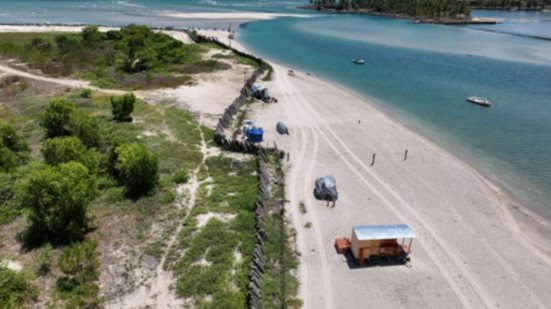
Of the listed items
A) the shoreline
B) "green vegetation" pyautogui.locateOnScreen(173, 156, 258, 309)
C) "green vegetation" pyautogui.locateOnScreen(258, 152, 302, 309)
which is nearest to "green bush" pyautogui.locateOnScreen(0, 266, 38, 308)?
"green vegetation" pyautogui.locateOnScreen(173, 156, 258, 309)

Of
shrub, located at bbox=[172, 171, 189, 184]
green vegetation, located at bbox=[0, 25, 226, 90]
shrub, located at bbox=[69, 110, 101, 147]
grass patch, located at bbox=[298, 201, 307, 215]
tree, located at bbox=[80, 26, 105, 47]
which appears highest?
tree, located at bbox=[80, 26, 105, 47]

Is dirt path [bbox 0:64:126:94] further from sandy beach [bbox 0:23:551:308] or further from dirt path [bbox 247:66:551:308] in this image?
dirt path [bbox 247:66:551:308]

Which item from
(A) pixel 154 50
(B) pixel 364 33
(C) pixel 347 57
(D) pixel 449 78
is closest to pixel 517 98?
(D) pixel 449 78

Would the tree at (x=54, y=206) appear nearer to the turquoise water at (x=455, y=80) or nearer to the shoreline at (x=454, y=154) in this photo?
the shoreline at (x=454, y=154)

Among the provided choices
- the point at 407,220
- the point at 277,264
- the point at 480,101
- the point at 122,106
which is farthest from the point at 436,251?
the point at 480,101

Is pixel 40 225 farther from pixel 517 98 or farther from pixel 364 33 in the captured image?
pixel 364 33
